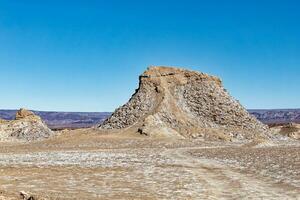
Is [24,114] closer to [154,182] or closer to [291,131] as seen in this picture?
[291,131]

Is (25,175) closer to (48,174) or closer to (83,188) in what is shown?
(48,174)

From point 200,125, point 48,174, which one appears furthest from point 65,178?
point 200,125

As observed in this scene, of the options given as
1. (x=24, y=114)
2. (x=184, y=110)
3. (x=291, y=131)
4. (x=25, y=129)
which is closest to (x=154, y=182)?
(x=184, y=110)

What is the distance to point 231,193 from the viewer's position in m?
15.1

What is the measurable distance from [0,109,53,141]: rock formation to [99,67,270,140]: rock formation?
977 cm

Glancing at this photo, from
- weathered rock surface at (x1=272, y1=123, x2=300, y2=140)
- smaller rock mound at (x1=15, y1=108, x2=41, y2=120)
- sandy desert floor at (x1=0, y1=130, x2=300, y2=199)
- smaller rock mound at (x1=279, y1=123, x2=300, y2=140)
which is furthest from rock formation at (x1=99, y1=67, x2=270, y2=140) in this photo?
sandy desert floor at (x1=0, y1=130, x2=300, y2=199)

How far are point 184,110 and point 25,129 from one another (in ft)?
84.6

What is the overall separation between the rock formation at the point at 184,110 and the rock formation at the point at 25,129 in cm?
977

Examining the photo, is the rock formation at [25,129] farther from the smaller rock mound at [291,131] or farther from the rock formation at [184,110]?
the smaller rock mound at [291,131]

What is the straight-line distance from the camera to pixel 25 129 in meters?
75.4

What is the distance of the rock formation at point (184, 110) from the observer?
68.0m

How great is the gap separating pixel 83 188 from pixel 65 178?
3.69m

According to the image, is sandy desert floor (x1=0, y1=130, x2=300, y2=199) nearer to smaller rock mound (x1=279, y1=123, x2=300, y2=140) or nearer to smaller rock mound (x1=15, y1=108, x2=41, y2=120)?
smaller rock mound (x1=15, y1=108, x2=41, y2=120)

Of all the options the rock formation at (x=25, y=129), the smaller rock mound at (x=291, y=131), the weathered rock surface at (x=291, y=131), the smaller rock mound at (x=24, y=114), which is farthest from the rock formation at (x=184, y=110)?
the smaller rock mound at (x=291, y=131)
